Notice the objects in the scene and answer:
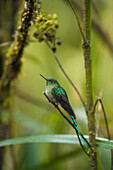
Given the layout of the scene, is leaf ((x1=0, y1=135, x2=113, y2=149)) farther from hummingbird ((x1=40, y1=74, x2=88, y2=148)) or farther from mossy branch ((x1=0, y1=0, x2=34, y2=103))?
mossy branch ((x1=0, y1=0, x2=34, y2=103))

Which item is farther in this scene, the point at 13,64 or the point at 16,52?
the point at 13,64

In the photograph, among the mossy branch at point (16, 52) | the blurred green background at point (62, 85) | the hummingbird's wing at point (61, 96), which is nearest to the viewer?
the hummingbird's wing at point (61, 96)

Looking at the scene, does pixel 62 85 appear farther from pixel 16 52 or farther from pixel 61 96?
pixel 61 96

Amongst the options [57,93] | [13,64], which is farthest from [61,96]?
[13,64]

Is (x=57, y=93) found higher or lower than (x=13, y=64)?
lower

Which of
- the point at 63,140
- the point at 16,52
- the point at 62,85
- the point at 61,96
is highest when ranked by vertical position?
the point at 16,52

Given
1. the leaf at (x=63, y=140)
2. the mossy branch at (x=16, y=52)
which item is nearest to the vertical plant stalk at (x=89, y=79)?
the leaf at (x=63, y=140)

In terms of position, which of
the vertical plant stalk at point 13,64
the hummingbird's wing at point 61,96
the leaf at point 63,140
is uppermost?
the vertical plant stalk at point 13,64

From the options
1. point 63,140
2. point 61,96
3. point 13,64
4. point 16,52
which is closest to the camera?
point 61,96

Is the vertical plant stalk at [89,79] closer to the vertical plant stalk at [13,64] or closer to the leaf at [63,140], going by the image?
the leaf at [63,140]

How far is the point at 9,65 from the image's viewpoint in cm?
128

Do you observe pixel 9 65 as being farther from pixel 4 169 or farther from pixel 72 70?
pixel 72 70

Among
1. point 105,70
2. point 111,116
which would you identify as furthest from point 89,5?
point 105,70

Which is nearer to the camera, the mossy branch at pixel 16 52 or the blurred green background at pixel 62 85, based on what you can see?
the mossy branch at pixel 16 52
